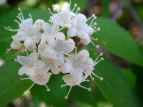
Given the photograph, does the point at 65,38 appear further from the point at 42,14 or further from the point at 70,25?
the point at 42,14

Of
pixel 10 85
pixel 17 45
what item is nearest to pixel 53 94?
pixel 10 85

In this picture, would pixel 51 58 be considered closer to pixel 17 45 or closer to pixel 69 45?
pixel 69 45

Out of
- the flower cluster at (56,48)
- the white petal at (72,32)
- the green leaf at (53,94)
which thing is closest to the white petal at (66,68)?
the flower cluster at (56,48)

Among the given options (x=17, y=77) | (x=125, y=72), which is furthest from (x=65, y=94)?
(x=125, y=72)

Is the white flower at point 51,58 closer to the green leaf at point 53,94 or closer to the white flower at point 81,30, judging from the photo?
the white flower at point 81,30

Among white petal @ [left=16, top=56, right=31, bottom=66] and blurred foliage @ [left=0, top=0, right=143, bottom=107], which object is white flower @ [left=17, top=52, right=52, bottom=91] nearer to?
white petal @ [left=16, top=56, right=31, bottom=66]

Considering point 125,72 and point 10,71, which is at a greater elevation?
point 10,71
